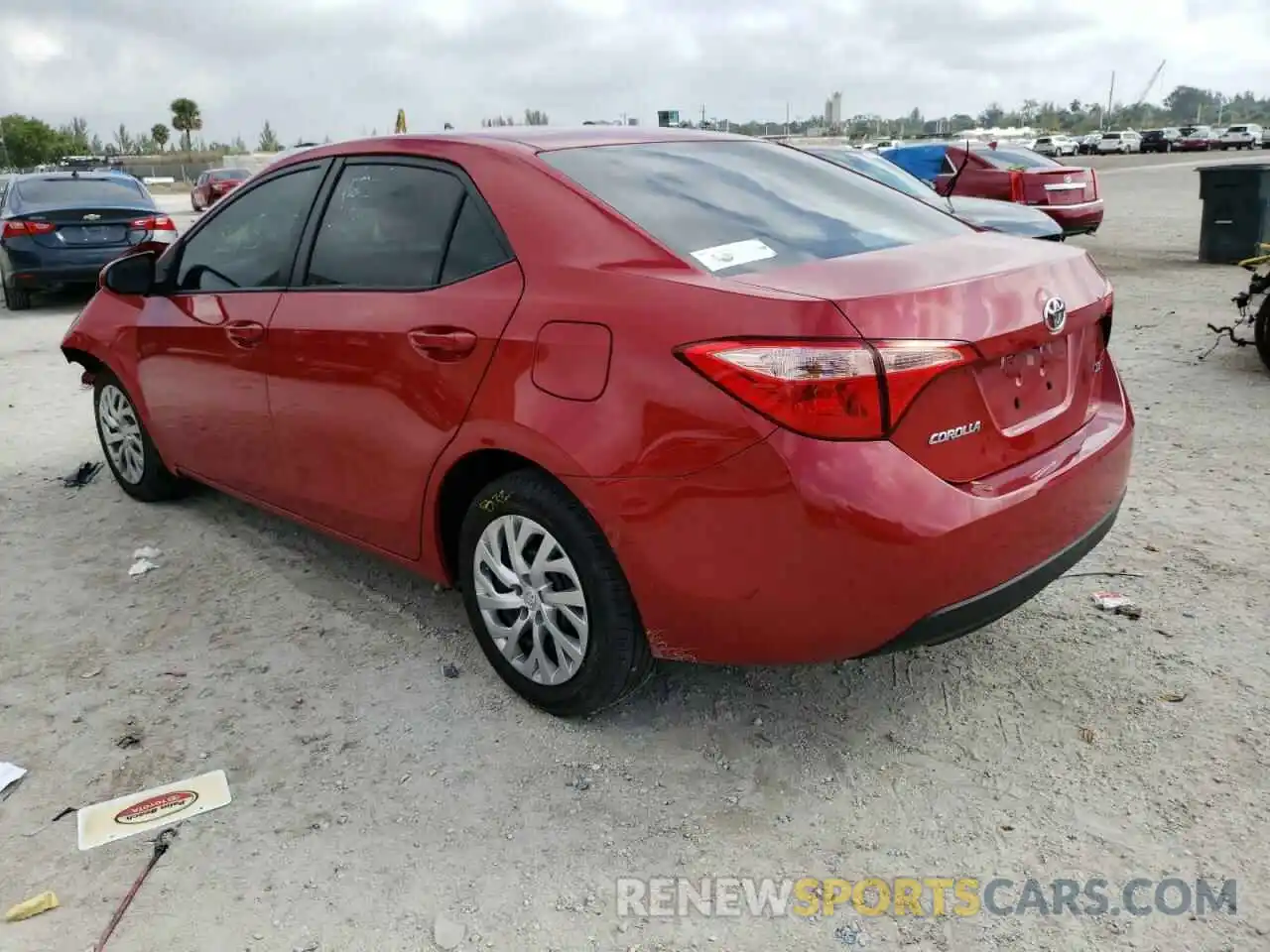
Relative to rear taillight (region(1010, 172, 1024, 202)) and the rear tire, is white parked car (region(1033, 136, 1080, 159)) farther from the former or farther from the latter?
the rear tire

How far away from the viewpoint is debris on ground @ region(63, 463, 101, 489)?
5.58 metres

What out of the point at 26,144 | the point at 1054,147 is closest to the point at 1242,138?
the point at 1054,147

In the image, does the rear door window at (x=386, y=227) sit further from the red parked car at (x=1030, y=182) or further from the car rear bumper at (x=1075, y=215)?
the car rear bumper at (x=1075, y=215)

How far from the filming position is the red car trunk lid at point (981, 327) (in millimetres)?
2459

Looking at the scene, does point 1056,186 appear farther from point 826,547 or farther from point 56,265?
point 826,547

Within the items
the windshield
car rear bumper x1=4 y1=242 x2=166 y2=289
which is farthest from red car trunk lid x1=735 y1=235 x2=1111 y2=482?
car rear bumper x1=4 y1=242 x2=166 y2=289

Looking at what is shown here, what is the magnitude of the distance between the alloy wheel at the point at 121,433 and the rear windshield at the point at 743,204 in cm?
294

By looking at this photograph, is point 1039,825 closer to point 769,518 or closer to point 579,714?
point 769,518

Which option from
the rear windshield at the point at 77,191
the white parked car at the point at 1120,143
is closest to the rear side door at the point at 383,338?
the rear windshield at the point at 77,191

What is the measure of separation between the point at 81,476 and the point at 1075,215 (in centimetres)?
1271

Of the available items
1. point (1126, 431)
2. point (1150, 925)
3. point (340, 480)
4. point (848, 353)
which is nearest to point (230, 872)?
point (340, 480)

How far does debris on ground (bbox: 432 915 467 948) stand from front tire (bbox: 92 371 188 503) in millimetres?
3244

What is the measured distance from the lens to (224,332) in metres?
4.07

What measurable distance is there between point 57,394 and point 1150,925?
25.6ft
